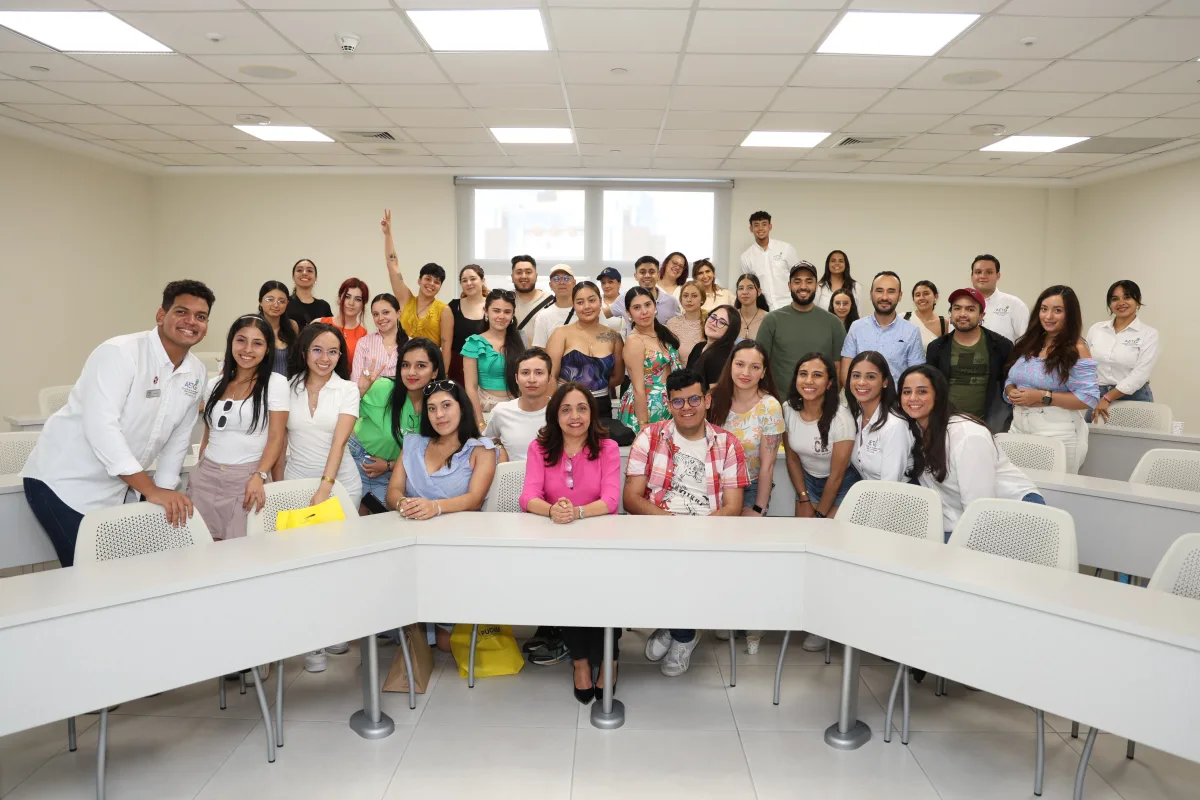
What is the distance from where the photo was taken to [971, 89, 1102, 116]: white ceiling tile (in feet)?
17.9

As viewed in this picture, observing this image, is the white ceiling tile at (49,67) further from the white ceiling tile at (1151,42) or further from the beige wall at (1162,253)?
the beige wall at (1162,253)

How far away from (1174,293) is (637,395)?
676cm

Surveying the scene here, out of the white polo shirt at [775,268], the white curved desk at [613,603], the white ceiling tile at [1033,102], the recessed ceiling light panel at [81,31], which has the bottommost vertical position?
the white curved desk at [613,603]

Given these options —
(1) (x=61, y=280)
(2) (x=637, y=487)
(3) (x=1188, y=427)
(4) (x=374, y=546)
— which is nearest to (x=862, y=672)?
(2) (x=637, y=487)

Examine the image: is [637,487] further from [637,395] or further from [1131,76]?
[1131,76]

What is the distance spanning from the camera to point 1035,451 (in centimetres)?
412

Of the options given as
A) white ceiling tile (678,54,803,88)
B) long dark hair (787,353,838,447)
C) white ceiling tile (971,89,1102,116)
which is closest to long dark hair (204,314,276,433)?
long dark hair (787,353,838,447)

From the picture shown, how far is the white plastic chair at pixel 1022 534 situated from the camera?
2.68 metres

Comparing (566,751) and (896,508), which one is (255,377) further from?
(896,508)

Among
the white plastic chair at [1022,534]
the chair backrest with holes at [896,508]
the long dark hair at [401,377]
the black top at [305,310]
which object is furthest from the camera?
the black top at [305,310]

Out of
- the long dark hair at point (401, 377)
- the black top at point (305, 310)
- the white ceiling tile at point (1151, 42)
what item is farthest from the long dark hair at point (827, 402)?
the black top at point (305, 310)

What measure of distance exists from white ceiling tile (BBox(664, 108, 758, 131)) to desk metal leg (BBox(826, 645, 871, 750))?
4608mm

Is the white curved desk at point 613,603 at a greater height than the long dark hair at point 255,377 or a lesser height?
lesser

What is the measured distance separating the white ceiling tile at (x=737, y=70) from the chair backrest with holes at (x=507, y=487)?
292cm
